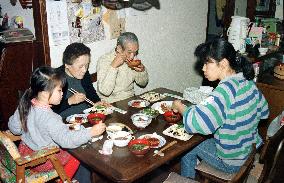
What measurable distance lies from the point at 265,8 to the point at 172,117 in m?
5.11

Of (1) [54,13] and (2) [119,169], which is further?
(1) [54,13]

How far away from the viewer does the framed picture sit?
6.64 metres

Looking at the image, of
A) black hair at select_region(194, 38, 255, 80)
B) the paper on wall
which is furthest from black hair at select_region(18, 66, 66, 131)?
black hair at select_region(194, 38, 255, 80)

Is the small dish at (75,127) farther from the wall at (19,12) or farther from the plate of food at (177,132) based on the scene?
the wall at (19,12)

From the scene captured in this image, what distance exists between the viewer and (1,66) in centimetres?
370

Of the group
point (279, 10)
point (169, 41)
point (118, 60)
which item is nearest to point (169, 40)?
point (169, 41)

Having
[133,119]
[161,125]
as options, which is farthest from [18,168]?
[161,125]

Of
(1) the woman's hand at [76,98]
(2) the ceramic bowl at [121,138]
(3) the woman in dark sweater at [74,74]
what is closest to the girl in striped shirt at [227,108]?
(2) the ceramic bowl at [121,138]

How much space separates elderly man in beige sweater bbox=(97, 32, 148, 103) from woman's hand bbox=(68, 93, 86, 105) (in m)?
0.45

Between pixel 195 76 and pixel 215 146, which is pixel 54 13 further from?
pixel 195 76

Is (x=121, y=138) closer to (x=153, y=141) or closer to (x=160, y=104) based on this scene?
(x=153, y=141)

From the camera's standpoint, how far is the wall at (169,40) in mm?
4527

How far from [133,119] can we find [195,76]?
11.6 feet

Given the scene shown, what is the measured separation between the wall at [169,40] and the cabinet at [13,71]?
31.4 inches
